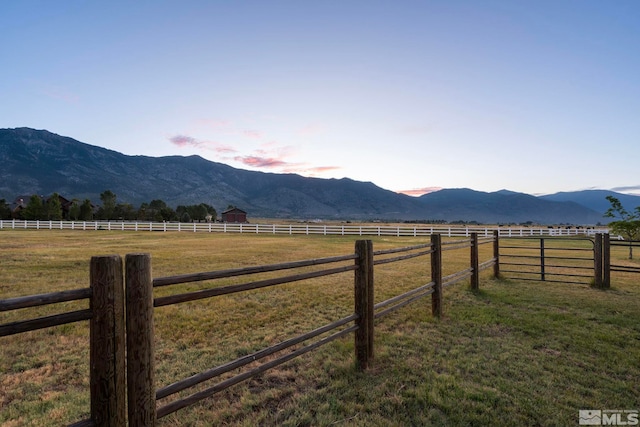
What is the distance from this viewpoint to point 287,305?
7195mm

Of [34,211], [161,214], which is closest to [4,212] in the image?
[34,211]

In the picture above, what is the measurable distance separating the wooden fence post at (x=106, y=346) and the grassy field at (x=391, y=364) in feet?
4.47

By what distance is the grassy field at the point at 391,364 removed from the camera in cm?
317

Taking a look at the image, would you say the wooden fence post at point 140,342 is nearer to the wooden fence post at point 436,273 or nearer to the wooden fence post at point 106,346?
the wooden fence post at point 106,346

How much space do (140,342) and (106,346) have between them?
8.8 inches

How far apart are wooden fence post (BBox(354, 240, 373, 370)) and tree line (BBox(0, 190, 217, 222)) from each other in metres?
76.7

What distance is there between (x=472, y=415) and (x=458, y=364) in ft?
3.96

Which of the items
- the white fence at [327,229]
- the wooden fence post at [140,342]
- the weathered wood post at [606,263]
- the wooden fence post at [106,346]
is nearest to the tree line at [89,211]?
the white fence at [327,229]

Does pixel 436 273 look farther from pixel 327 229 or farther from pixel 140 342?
pixel 327 229

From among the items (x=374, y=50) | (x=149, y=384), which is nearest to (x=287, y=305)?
(x=149, y=384)

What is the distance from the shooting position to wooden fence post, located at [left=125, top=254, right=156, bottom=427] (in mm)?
2045

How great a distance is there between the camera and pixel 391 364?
4246 millimetres

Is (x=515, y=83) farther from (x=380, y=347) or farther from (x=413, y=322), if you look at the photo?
(x=380, y=347)

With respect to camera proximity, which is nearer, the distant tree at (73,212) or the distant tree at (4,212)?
the distant tree at (4,212)
